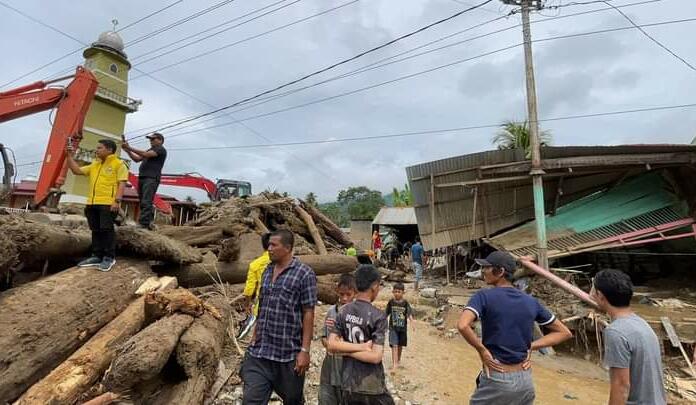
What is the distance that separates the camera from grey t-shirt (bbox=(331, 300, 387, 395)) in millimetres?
2602

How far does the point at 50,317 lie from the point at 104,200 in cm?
134

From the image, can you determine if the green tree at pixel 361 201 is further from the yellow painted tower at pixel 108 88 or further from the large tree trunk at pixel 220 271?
the large tree trunk at pixel 220 271

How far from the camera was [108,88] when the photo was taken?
21.5m

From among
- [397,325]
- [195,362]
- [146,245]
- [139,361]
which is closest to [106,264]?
[146,245]

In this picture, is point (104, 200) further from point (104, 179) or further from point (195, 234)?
point (195, 234)

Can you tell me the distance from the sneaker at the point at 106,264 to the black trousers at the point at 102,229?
50 millimetres

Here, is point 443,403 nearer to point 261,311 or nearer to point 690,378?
point 261,311

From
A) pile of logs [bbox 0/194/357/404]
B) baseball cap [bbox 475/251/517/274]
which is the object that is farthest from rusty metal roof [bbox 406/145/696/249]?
baseball cap [bbox 475/251/517/274]

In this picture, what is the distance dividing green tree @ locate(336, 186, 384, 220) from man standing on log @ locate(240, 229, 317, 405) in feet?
128

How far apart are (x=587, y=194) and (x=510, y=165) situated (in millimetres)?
3031

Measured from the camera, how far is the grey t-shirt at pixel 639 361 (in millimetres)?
2188

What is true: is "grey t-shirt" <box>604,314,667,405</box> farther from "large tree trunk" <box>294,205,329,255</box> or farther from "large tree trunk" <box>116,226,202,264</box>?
"large tree trunk" <box>294,205,329,255</box>

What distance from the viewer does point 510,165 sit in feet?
32.1

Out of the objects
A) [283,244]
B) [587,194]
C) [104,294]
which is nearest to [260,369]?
[283,244]
